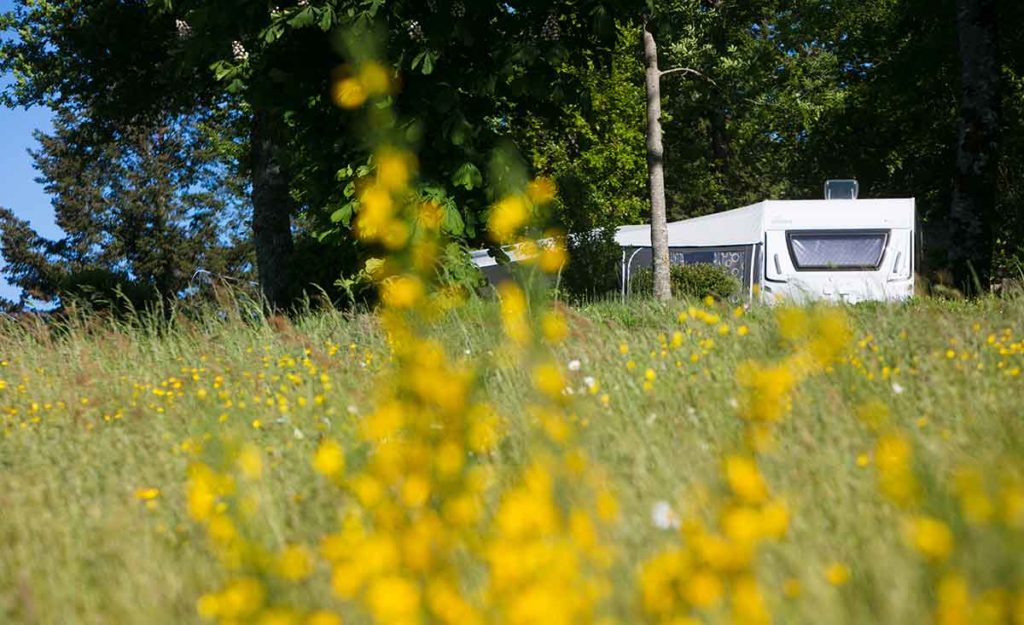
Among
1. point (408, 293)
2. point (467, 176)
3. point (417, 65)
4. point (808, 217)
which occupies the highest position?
point (417, 65)

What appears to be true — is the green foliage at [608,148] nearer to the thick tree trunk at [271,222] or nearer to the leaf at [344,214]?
the thick tree trunk at [271,222]

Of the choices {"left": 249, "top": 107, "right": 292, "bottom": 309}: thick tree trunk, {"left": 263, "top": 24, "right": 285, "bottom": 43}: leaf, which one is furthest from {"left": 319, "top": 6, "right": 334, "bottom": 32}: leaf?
{"left": 249, "top": 107, "right": 292, "bottom": 309}: thick tree trunk

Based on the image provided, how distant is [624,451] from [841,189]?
1709cm

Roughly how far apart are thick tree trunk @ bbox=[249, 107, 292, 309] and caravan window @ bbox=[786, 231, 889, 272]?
884 centimetres

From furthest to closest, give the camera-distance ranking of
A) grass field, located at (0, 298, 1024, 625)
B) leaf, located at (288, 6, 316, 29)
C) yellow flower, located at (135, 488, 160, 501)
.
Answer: leaf, located at (288, 6, 316, 29) → yellow flower, located at (135, 488, 160, 501) → grass field, located at (0, 298, 1024, 625)

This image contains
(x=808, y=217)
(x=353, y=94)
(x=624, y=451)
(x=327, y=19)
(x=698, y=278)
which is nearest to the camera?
(x=353, y=94)

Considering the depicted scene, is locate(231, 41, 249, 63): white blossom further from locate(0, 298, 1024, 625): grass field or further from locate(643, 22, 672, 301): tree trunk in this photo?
locate(643, 22, 672, 301): tree trunk

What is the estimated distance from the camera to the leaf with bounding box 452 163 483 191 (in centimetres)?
950

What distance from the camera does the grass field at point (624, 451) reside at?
279 centimetres

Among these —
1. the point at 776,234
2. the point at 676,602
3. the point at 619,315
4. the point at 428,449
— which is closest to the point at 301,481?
the point at 428,449

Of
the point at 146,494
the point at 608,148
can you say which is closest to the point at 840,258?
the point at 608,148

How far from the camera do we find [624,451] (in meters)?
4.18

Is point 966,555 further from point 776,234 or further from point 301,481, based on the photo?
point 776,234

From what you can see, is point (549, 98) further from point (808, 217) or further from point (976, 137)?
point (808, 217)
